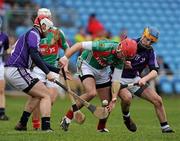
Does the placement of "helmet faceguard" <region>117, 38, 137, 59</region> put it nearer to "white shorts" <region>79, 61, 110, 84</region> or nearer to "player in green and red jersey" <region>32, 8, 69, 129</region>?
"white shorts" <region>79, 61, 110, 84</region>

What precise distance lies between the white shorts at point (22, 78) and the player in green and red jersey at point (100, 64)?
0.62 m

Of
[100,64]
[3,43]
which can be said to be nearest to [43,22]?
[100,64]

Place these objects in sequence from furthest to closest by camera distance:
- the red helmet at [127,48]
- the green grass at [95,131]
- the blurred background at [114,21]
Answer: the blurred background at [114,21], the red helmet at [127,48], the green grass at [95,131]

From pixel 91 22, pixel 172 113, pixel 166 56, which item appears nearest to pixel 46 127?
pixel 172 113

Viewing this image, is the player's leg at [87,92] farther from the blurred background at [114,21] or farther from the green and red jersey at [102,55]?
the blurred background at [114,21]

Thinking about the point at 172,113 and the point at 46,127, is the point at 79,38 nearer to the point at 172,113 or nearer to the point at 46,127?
the point at 172,113

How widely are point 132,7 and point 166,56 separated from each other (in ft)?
11.1

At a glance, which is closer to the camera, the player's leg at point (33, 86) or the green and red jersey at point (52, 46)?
the player's leg at point (33, 86)

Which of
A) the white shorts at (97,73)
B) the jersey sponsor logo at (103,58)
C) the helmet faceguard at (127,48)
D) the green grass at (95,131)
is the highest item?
the helmet faceguard at (127,48)

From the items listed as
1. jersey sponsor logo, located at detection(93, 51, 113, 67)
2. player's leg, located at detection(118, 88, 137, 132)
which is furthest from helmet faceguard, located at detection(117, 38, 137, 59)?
player's leg, located at detection(118, 88, 137, 132)

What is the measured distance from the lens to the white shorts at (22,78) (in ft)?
39.0

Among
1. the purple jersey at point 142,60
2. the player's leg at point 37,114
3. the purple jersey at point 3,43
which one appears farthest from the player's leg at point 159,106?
the purple jersey at point 3,43

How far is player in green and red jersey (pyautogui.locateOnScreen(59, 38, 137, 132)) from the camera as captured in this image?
466 inches

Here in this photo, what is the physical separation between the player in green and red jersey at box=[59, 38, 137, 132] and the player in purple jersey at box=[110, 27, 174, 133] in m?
0.44
